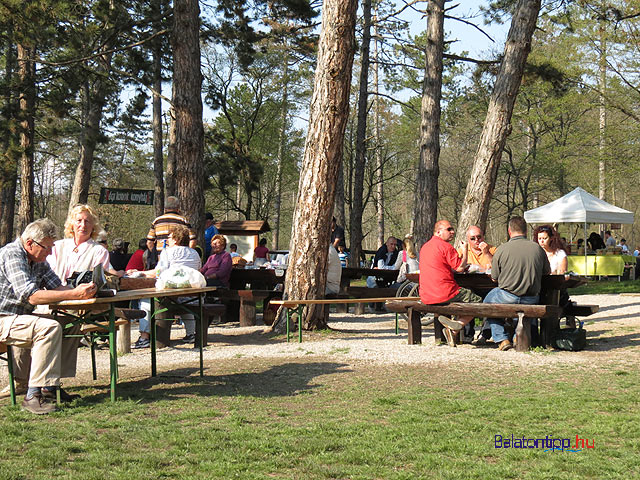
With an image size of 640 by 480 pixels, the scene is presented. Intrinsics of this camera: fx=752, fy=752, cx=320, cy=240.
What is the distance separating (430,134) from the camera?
16406 millimetres

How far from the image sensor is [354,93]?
119 ft

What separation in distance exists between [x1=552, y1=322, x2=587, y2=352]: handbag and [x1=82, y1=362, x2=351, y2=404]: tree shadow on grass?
2725mm

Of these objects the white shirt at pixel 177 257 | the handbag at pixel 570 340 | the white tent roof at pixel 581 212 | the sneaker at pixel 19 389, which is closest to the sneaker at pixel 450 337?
the handbag at pixel 570 340

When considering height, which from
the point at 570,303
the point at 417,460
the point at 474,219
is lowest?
the point at 417,460

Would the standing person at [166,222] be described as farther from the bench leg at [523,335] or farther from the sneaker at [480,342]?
the bench leg at [523,335]

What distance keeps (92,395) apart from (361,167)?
19.1 metres

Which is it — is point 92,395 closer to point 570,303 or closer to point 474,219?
point 570,303

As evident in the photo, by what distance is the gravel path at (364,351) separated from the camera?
780 centimetres

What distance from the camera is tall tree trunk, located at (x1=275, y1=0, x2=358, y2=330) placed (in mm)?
10109

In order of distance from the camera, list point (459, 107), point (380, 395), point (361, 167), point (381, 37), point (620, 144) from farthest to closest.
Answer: point (459, 107), point (620, 144), point (381, 37), point (361, 167), point (380, 395)

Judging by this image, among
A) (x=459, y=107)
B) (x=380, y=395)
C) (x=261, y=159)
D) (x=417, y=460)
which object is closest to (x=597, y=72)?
(x=459, y=107)

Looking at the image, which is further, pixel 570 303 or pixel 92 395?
pixel 570 303

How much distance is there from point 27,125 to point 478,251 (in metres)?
13.4

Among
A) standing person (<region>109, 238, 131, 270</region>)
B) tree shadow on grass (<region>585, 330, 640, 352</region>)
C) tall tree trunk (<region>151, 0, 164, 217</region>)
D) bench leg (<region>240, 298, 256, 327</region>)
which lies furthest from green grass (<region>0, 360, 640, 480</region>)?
tall tree trunk (<region>151, 0, 164, 217</region>)
